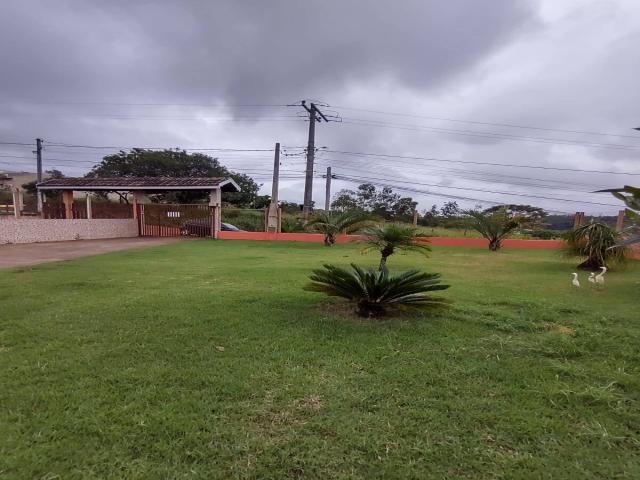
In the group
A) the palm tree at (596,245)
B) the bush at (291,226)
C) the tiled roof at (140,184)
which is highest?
the tiled roof at (140,184)

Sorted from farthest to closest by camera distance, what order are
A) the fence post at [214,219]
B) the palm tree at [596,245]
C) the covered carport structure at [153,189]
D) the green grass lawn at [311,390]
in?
the covered carport structure at [153,189] → the fence post at [214,219] → the palm tree at [596,245] → the green grass lawn at [311,390]

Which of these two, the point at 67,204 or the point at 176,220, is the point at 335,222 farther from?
the point at 67,204

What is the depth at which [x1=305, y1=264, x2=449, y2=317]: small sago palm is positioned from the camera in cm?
423

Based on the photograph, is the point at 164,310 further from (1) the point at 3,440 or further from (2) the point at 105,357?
(1) the point at 3,440

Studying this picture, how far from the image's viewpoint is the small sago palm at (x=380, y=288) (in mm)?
4234

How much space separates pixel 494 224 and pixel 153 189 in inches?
620

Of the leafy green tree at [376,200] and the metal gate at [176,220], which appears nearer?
the metal gate at [176,220]

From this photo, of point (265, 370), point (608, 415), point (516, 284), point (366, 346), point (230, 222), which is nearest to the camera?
point (608, 415)

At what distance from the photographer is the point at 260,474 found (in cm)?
186

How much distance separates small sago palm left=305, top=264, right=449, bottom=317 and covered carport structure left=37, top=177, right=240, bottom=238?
48.3ft

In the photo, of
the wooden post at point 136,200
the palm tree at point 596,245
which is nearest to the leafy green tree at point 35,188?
the wooden post at point 136,200

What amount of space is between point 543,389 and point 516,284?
4547mm

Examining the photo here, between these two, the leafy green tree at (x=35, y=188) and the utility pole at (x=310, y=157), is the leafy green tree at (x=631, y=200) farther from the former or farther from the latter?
the leafy green tree at (x=35, y=188)

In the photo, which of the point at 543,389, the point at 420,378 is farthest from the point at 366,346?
the point at 543,389
